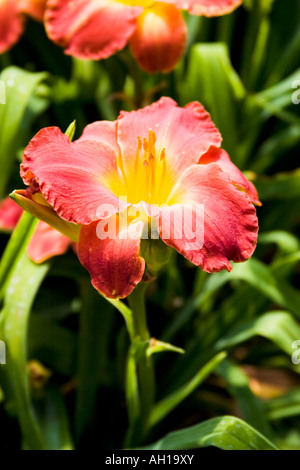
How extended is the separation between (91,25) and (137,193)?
0.33 metres

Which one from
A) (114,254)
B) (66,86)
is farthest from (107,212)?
(66,86)

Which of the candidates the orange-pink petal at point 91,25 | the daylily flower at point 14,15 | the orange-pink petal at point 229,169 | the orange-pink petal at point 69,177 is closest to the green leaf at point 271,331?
the orange-pink petal at point 229,169

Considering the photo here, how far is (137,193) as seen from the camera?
2.54ft

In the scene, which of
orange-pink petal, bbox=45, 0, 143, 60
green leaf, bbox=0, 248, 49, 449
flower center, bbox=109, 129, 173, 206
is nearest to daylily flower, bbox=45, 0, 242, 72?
orange-pink petal, bbox=45, 0, 143, 60

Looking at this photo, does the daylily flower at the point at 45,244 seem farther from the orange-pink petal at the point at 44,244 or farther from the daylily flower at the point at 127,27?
the daylily flower at the point at 127,27

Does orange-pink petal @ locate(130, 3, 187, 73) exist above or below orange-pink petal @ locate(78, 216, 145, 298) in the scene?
above

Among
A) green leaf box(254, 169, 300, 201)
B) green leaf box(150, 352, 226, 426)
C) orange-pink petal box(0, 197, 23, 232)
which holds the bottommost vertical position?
green leaf box(150, 352, 226, 426)

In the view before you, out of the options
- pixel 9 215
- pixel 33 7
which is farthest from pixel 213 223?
pixel 33 7

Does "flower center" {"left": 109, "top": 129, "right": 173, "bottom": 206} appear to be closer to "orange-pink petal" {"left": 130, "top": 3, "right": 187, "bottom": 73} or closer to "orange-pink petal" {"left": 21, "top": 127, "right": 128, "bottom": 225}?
"orange-pink petal" {"left": 21, "top": 127, "right": 128, "bottom": 225}

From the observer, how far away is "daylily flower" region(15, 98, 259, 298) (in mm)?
642

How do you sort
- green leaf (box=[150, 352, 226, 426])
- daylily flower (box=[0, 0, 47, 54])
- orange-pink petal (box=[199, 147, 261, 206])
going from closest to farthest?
orange-pink petal (box=[199, 147, 261, 206]), green leaf (box=[150, 352, 226, 426]), daylily flower (box=[0, 0, 47, 54])

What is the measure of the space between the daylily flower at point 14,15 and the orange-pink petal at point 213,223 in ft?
1.77

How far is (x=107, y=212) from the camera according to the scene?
65cm
